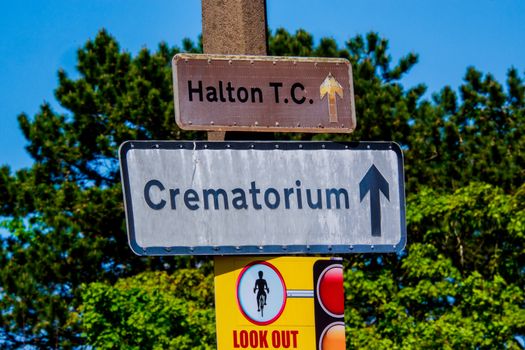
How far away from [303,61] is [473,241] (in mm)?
19199

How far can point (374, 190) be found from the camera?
162 inches

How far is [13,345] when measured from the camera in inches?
1126

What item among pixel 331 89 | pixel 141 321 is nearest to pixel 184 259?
pixel 141 321

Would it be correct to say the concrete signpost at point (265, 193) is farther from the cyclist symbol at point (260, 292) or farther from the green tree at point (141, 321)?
the green tree at point (141, 321)

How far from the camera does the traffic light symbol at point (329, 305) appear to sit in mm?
3895

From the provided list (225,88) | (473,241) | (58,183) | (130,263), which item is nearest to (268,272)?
(225,88)

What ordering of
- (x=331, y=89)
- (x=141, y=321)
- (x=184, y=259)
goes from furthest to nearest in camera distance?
(x=184, y=259) → (x=141, y=321) → (x=331, y=89)

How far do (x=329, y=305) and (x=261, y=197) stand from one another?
46 centimetres

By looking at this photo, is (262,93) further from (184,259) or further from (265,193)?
(184,259)

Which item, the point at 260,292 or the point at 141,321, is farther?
the point at 141,321

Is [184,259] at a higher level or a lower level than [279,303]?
higher

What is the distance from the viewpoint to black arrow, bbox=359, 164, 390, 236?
410cm

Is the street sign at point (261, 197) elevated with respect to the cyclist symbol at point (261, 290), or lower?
elevated

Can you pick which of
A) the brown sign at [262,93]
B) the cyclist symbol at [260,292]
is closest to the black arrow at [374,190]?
the brown sign at [262,93]
